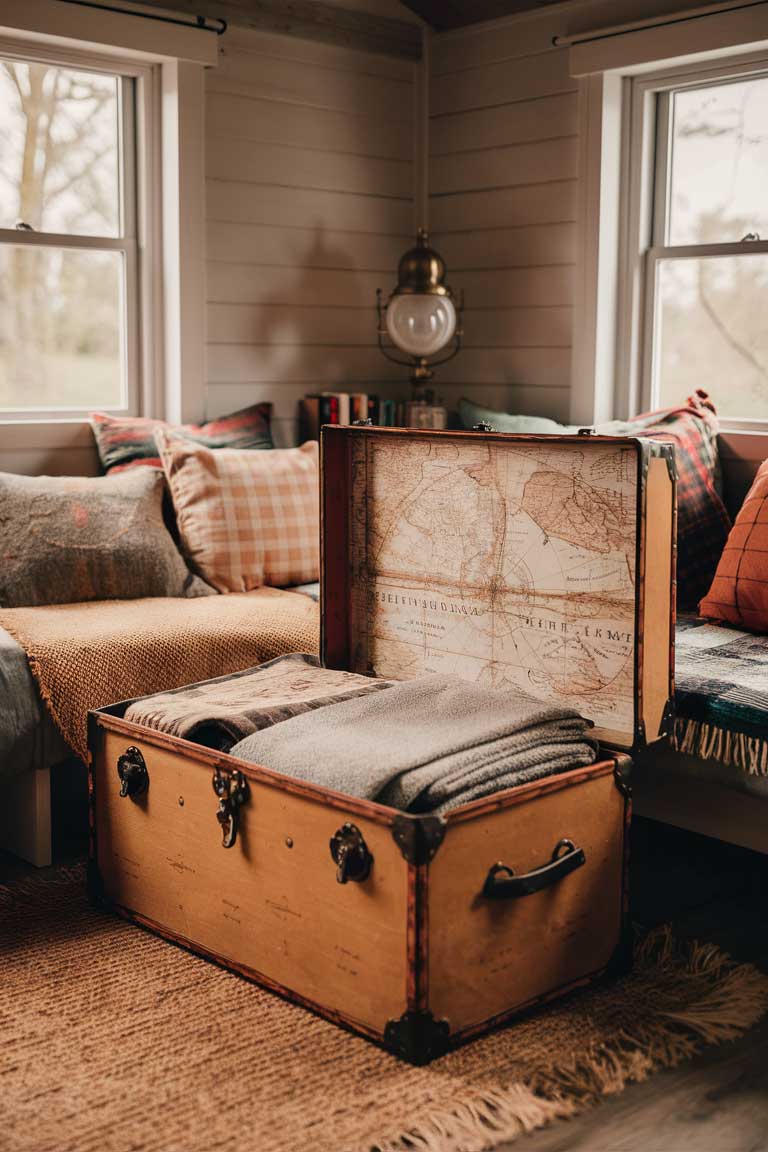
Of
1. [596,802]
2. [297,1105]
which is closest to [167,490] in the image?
[596,802]

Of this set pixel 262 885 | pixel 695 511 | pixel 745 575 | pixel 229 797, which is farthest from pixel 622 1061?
pixel 695 511

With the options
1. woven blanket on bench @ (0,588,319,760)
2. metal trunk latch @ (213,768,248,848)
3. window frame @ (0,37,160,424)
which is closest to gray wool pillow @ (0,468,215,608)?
woven blanket on bench @ (0,588,319,760)

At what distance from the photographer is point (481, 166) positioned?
4.04 meters

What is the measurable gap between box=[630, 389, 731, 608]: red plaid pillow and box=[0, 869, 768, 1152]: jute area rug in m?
1.06

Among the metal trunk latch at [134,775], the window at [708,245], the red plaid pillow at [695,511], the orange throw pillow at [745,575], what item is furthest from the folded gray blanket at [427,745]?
the window at [708,245]

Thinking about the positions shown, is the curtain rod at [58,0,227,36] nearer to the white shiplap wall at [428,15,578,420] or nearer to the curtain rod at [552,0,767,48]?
the white shiplap wall at [428,15,578,420]

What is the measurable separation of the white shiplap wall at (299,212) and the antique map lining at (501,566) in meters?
1.42

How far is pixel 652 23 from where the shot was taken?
11.3 feet

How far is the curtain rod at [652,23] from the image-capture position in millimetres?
3285

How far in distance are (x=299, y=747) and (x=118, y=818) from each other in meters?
0.51

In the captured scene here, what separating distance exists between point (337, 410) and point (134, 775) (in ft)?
6.15

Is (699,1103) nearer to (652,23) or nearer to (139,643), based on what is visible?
(139,643)

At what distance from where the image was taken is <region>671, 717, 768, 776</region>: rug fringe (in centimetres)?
225

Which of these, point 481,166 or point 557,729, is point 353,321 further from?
point 557,729
